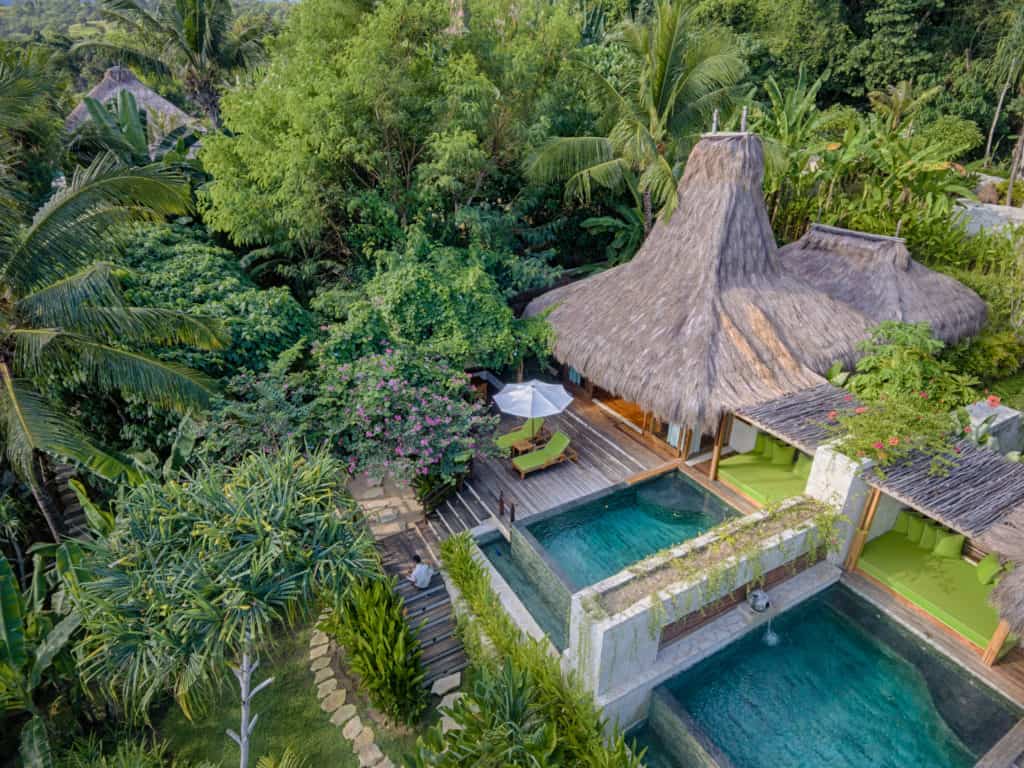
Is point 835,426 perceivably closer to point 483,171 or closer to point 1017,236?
point 483,171

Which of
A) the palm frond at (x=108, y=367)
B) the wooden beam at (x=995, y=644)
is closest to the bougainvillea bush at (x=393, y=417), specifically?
the palm frond at (x=108, y=367)

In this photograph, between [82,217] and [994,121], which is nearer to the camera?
[82,217]

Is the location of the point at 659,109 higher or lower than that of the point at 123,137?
higher

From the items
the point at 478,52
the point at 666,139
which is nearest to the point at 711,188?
the point at 666,139

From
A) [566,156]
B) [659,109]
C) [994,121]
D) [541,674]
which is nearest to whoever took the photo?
[541,674]

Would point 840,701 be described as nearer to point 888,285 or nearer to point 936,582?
point 936,582

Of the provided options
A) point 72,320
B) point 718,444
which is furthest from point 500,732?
point 72,320

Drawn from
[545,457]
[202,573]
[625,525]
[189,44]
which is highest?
[189,44]

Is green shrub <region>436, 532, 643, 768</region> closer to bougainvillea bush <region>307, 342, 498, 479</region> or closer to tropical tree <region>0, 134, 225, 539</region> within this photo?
bougainvillea bush <region>307, 342, 498, 479</region>
